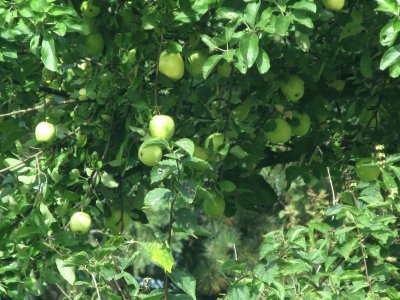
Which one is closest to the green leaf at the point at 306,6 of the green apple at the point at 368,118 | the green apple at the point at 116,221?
the green apple at the point at 368,118

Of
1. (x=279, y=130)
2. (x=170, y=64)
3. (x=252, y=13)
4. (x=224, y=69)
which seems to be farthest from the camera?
(x=279, y=130)

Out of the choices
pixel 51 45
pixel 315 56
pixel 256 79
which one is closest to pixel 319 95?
pixel 315 56

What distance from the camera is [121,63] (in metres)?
3.16

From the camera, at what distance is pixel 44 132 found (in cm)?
304

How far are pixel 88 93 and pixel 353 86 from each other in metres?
1.02

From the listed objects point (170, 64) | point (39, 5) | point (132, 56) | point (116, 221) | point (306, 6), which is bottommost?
point (116, 221)

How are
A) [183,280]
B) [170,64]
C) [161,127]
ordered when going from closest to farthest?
[183,280] < [161,127] < [170,64]

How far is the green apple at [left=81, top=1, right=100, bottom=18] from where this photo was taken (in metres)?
2.94

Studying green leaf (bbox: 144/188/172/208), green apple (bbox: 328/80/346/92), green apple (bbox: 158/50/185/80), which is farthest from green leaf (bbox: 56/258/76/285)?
green apple (bbox: 328/80/346/92)

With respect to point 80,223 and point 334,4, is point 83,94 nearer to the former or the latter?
point 80,223

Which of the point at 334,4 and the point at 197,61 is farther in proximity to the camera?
the point at 197,61

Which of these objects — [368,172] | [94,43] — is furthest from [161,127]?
[368,172]

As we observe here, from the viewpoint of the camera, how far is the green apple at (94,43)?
303 cm

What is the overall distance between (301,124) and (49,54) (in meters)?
0.96
